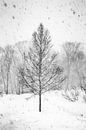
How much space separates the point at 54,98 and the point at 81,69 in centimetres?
1055

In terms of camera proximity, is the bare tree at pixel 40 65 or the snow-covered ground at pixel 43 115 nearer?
the snow-covered ground at pixel 43 115

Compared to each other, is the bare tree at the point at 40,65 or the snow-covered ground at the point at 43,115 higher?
the bare tree at the point at 40,65

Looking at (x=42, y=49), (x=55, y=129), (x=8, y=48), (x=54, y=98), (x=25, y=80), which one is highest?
(x=8, y=48)

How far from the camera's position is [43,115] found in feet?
26.6

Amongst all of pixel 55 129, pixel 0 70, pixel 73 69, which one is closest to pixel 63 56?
pixel 73 69

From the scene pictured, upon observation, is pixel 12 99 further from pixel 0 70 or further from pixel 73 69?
pixel 73 69

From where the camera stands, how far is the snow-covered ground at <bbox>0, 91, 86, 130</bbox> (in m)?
5.95

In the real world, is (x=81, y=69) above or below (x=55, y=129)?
above

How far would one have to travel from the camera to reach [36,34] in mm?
8359

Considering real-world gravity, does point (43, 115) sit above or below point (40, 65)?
below

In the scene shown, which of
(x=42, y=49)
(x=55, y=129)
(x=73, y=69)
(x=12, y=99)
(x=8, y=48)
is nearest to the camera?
(x=55, y=129)

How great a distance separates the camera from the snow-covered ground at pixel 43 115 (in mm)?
5954

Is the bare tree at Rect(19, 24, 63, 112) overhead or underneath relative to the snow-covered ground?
overhead

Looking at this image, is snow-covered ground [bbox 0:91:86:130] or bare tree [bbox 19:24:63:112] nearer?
snow-covered ground [bbox 0:91:86:130]
